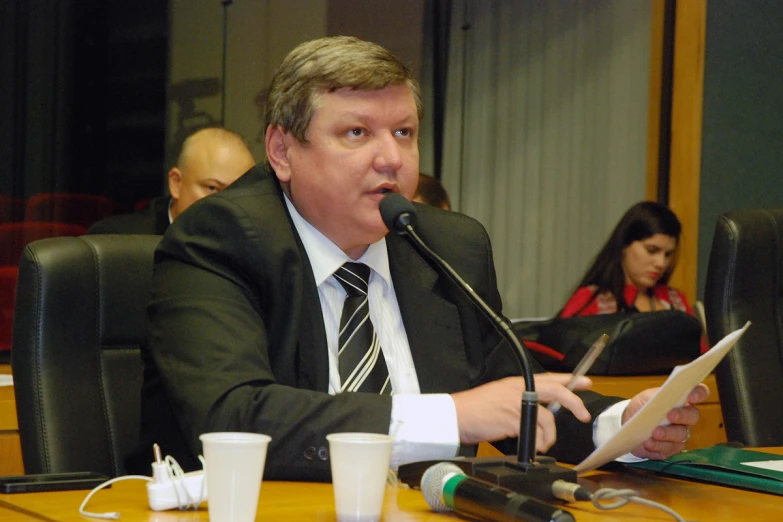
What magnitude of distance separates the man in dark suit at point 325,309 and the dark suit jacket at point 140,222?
1.89 metres

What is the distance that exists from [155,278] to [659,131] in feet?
11.4

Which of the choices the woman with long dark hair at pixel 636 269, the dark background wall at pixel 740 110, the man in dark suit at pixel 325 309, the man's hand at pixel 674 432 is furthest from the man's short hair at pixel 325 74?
the dark background wall at pixel 740 110

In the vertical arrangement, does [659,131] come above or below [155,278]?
above

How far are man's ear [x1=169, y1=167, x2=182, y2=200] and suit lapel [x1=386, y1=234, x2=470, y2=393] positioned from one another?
6.66 ft

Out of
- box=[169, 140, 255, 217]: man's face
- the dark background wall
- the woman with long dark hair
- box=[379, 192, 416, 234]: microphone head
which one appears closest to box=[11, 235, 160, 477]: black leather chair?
box=[379, 192, 416, 234]: microphone head

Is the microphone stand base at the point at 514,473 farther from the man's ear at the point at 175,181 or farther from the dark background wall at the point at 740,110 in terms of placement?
the dark background wall at the point at 740,110

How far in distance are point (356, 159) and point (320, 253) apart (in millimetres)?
157

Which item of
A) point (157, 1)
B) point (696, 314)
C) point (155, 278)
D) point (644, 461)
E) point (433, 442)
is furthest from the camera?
point (696, 314)

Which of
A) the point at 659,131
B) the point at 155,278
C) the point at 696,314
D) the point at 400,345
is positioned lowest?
the point at 696,314

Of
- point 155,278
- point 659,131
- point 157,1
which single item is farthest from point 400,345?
point 659,131

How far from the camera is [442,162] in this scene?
15.1 feet

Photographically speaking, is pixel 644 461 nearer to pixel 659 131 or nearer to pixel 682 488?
pixel 682 488

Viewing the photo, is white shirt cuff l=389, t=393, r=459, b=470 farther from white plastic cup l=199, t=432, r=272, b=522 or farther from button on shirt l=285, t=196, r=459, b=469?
white plastic cup l=199, t=432, r=272, b=522

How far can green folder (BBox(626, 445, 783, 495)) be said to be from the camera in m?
1.29
